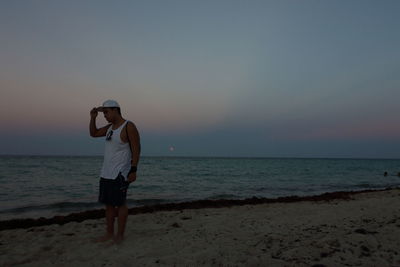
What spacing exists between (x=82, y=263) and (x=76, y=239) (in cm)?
132

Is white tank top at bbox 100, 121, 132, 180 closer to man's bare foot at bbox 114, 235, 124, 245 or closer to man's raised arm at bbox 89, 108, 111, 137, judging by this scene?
man's raised arm at bbox 89, 108, 111, 137

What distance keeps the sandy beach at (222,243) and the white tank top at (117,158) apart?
1.14 m

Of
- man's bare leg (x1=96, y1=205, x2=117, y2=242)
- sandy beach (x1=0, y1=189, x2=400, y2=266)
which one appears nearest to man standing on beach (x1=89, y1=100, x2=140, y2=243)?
man's bare leg (x1=96, y1=205, x2=117, y2=242)

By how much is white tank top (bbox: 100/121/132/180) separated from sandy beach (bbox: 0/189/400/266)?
1143mm

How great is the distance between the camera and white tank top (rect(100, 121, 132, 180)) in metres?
4.11

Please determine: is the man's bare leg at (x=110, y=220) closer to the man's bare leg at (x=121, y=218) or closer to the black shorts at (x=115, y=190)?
the man's bare leg at (x=121, y=218)

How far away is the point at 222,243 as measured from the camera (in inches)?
169

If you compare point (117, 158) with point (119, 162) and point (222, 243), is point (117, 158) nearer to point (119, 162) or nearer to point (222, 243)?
point (119, 162)

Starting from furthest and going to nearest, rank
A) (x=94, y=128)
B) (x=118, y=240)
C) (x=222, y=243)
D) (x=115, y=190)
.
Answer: (x=94, y=128), (x=118, y=240), (x=222, y=243), (x=115, y=190)

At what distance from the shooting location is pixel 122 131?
415 cm

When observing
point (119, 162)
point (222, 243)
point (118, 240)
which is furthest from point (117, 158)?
point (222, 243)

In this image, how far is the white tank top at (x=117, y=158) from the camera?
411cm

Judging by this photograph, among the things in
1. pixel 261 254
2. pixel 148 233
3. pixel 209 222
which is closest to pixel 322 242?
pixel 261 254

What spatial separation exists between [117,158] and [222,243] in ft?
6.80
